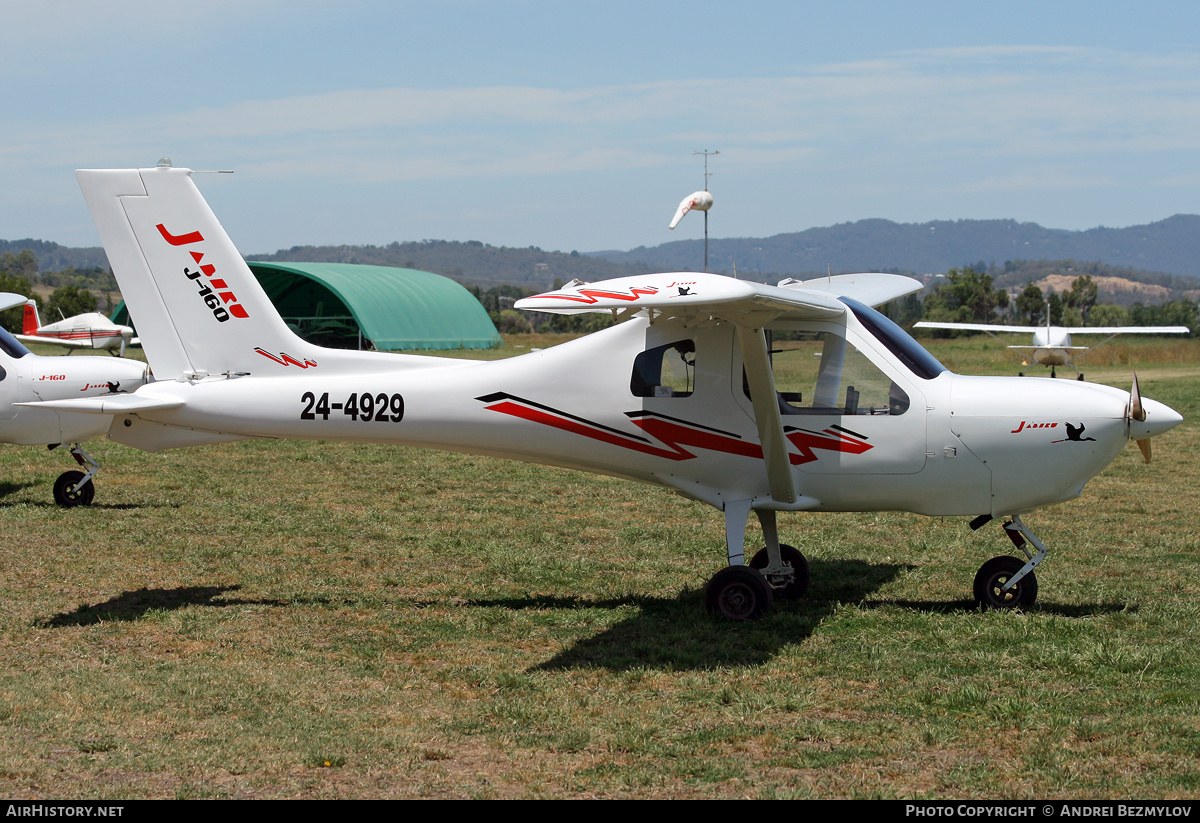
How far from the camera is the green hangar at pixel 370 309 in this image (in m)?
58.6

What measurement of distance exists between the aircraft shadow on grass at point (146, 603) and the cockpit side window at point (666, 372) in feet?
10.6

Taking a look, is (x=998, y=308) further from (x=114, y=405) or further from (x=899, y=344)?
(x=114, y=405)

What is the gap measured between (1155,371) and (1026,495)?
3843cm

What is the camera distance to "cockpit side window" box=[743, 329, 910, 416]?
7.73 metres

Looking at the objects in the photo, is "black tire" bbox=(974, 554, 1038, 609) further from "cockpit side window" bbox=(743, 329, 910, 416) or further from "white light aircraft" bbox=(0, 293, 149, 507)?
"white light aircraft" bbox=(0, 293, 149, 507)

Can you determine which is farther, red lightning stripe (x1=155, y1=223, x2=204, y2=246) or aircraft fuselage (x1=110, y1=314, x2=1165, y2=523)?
red lightning stripe (x1=155, y1=223, x2=204, y2=246)

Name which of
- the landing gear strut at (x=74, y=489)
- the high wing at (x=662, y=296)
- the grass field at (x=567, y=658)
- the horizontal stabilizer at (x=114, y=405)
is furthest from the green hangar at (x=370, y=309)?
the high wing at (x=662, y=296)

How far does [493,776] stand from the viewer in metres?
4.95

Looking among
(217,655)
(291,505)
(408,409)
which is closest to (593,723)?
(217,655)

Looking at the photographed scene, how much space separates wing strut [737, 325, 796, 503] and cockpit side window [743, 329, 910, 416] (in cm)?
23

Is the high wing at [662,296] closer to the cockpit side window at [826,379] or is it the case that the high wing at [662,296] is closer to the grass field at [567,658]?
the cockpit side window at [826,379]

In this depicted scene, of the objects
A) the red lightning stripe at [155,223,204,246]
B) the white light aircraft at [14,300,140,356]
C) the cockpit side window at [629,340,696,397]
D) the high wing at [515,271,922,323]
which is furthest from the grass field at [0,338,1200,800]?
the white light aircraft at [14,300,140,356]

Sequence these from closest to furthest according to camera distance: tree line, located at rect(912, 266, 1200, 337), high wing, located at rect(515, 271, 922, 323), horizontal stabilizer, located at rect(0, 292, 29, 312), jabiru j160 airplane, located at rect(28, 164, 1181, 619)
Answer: high wing, located at rect(515, 271, 922, 323) < jabiru j160 airplane, located at rect(28, 164, 1181, 619) < horizontal stabilizer, located at rect(0, 292, 29, 312) < tree line, located at rect(912, 266, 1200, 337)

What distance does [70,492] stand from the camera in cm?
1252
